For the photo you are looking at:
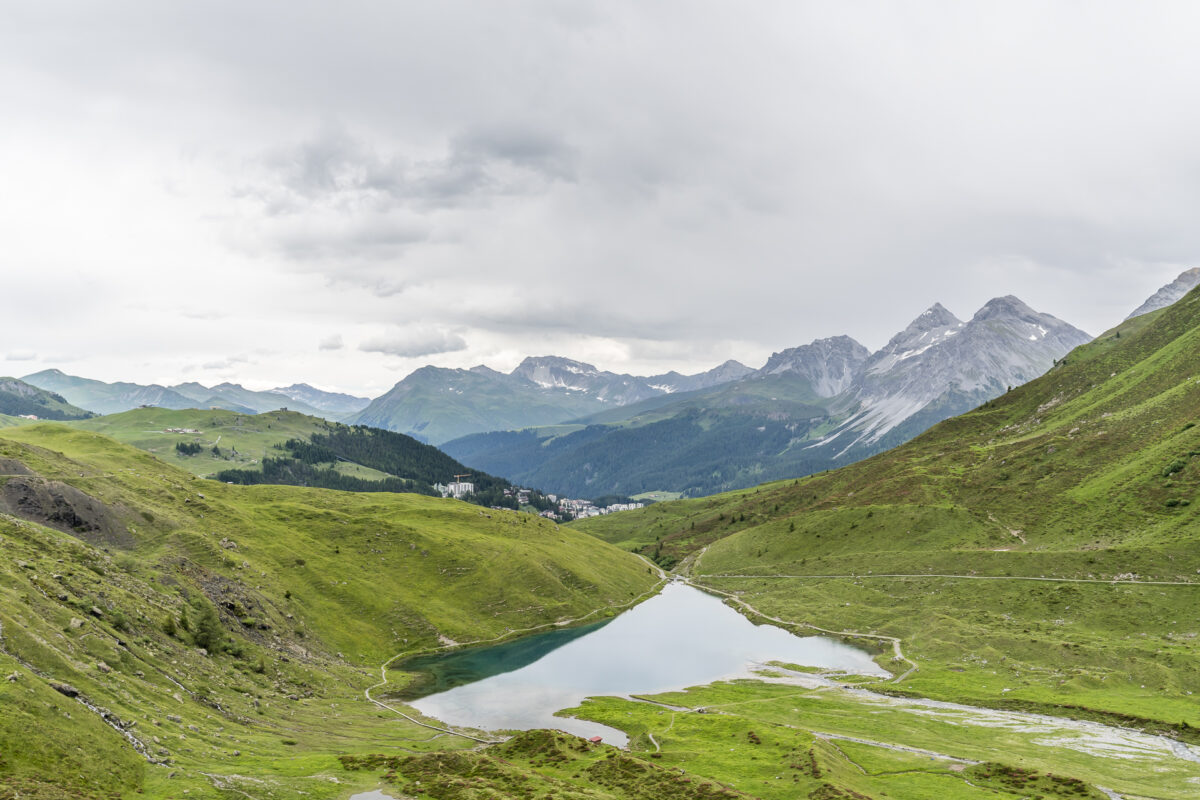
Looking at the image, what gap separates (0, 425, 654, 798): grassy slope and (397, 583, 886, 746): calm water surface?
10.6m

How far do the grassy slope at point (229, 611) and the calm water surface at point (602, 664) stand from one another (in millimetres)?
10641

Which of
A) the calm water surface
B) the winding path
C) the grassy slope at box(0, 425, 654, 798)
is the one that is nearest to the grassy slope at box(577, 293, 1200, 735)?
the winding path

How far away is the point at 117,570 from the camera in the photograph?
276 ft

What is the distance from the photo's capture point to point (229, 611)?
97062 millimetres

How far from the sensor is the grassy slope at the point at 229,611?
4719 centimetres

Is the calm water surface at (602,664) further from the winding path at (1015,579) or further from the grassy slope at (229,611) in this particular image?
the winding path at (1015,579)

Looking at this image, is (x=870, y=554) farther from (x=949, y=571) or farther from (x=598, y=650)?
(x=598, y=650)

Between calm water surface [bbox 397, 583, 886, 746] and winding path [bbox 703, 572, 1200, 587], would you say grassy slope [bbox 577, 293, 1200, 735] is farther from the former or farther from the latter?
calm water surface [bbox 397, 583, 886, 746]

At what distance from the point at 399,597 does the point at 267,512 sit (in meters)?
43.0

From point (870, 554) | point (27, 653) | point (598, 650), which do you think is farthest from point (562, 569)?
point (27, 653)

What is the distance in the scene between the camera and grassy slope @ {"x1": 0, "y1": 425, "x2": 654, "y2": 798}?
155ft

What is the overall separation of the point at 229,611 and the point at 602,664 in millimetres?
64222

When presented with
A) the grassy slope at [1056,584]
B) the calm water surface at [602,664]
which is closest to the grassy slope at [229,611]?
the calm water surface at [602,664]

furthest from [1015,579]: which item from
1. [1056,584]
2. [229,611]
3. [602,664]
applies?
[229,611]
